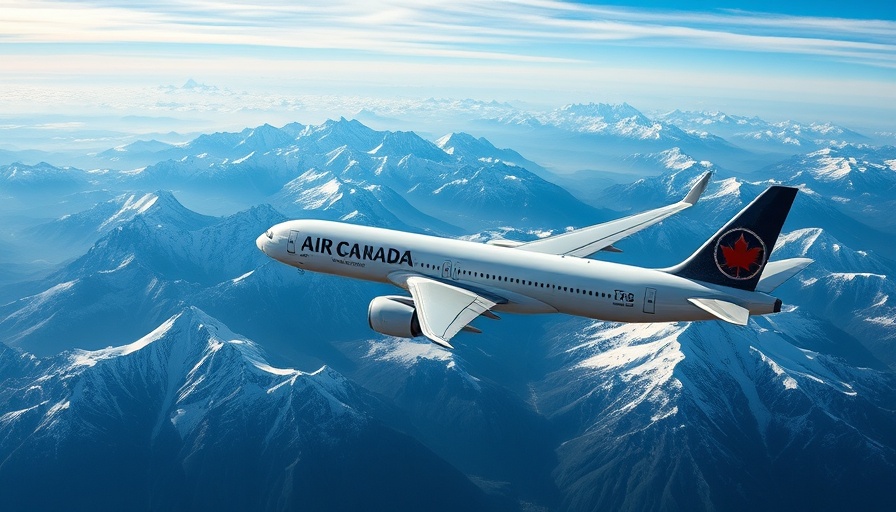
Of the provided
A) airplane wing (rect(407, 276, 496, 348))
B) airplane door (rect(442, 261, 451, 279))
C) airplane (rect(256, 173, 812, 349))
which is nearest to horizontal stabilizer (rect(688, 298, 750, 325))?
airplane (rect(256, 173, 812, 349))

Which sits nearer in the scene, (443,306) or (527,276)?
(443,306)

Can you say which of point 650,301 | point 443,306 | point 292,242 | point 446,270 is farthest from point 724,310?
point 292,242

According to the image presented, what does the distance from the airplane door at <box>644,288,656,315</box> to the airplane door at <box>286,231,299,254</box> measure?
39923 mm

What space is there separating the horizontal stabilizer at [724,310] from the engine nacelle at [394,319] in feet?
82.9

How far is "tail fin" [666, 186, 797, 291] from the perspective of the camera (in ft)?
165

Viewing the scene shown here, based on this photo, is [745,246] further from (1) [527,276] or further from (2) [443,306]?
(2) [443,306]

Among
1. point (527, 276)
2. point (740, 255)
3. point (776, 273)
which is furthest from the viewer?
point (527, 276)

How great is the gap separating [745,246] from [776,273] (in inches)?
185

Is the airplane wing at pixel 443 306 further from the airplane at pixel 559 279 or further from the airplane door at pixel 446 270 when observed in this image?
the airplane door at pixel 446 270

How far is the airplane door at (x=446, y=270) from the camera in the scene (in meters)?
59.7

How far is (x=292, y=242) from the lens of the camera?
68500 millimetres

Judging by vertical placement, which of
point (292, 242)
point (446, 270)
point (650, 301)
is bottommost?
point (650, 301)

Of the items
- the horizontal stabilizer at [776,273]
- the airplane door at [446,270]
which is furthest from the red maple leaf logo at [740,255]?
the airplane door at [446,270]

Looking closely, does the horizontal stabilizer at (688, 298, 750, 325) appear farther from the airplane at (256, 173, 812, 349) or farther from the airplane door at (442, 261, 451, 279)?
the airplane door at (442, 261, 451, 279)
